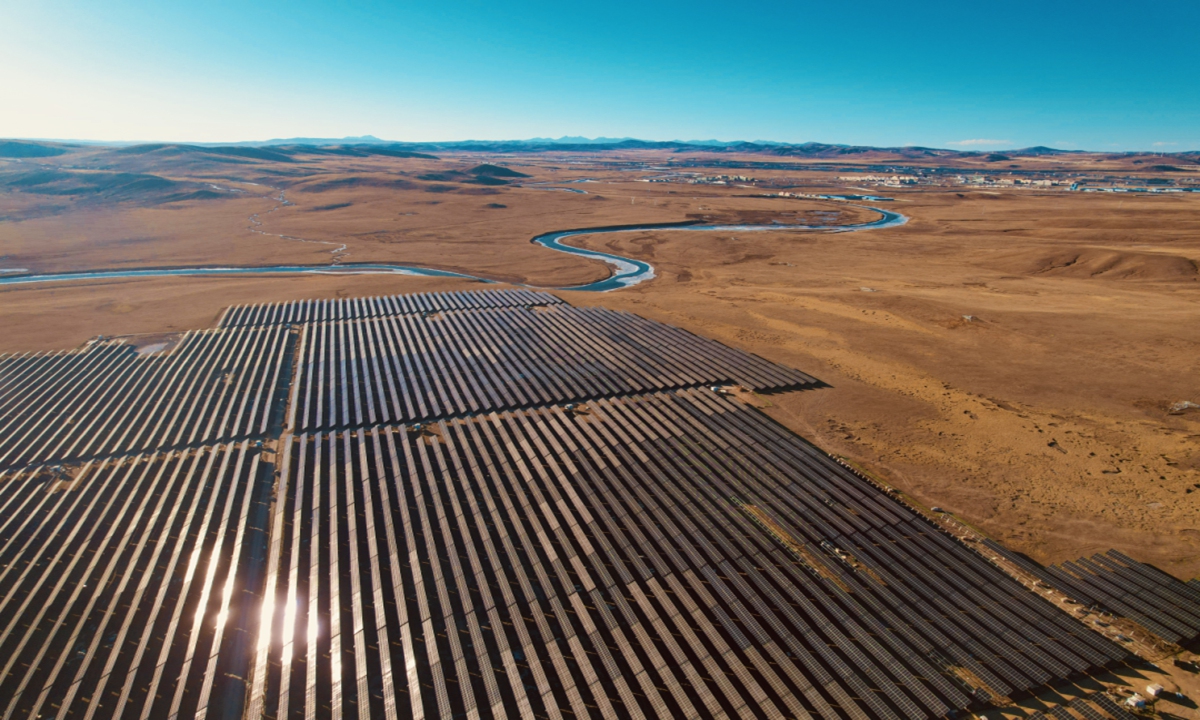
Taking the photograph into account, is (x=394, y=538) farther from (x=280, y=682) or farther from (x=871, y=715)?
(x=871, y=715)

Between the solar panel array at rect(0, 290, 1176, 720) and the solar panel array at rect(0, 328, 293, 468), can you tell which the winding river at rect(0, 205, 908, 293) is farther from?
the solar panel array at rect(0, 290, 1176, 720)

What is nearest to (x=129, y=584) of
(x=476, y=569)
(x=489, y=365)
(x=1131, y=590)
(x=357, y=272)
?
(x=476, y=569)

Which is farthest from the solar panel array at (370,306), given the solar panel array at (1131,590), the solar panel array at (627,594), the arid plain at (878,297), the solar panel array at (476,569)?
the solar panel array at (1131,590)

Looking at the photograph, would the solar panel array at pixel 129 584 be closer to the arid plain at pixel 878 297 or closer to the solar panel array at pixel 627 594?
the solar panel array at pixel 627 594

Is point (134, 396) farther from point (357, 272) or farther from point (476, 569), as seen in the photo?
point (357, 272)

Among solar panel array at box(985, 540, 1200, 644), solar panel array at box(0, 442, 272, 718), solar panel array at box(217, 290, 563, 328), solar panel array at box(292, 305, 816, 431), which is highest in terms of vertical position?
solar panel array at box(217, 290, 563, 328)

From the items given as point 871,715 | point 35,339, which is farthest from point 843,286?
point 35,339

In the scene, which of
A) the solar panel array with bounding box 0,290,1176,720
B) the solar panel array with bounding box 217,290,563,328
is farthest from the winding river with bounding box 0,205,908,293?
the solar panel array with bounding box 0,290,1176,720
